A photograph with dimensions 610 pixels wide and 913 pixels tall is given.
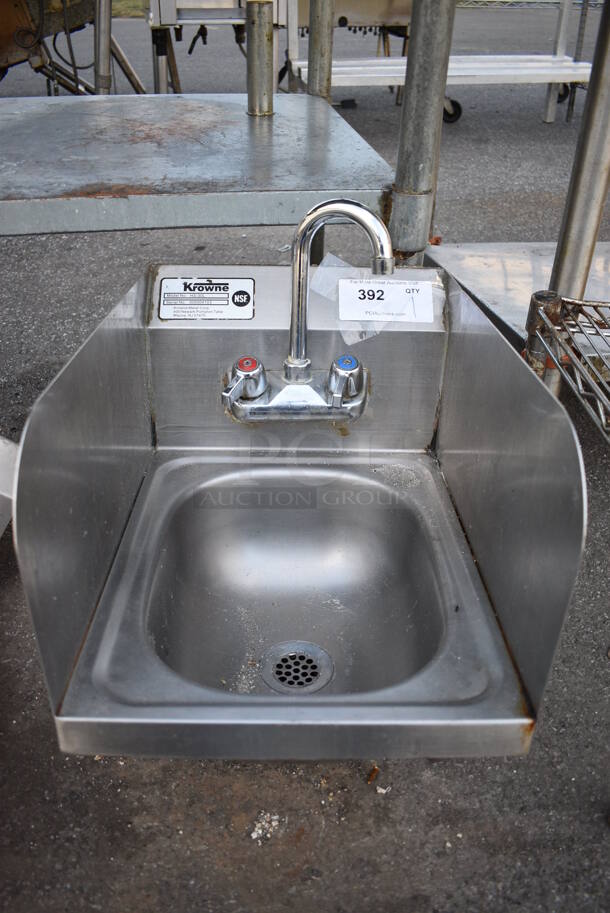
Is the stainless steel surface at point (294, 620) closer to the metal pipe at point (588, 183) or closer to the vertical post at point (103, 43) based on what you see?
the metal pipe at point (588, 183)

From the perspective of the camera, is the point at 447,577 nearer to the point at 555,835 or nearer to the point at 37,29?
the point at 555,835

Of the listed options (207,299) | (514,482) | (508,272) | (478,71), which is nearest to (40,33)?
(478,71)

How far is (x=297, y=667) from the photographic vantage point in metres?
1.14

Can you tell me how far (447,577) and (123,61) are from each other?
4.36 meters

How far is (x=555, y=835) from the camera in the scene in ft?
3.95

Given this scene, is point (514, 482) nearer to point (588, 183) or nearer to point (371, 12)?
point (588, 183)

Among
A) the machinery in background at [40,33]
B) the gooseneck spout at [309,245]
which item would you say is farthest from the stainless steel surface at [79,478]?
the machinery in background at [40,33]

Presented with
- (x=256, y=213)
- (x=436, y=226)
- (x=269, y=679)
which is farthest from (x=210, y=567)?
(x=436, y=226)

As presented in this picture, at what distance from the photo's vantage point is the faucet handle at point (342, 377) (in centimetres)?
113

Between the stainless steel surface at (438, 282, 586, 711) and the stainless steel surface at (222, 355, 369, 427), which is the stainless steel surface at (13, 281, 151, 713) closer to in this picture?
the stainless steel surface at (222, 355, 369, 427)

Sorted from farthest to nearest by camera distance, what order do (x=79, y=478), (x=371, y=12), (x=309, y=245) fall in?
(x=371, y=12), (x=309, y=245), (x=79, y=478)

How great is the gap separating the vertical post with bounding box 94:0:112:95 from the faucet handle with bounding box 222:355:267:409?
264 centimetres

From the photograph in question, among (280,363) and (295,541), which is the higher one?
(280,363)

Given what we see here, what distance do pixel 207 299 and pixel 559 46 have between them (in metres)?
5.49
